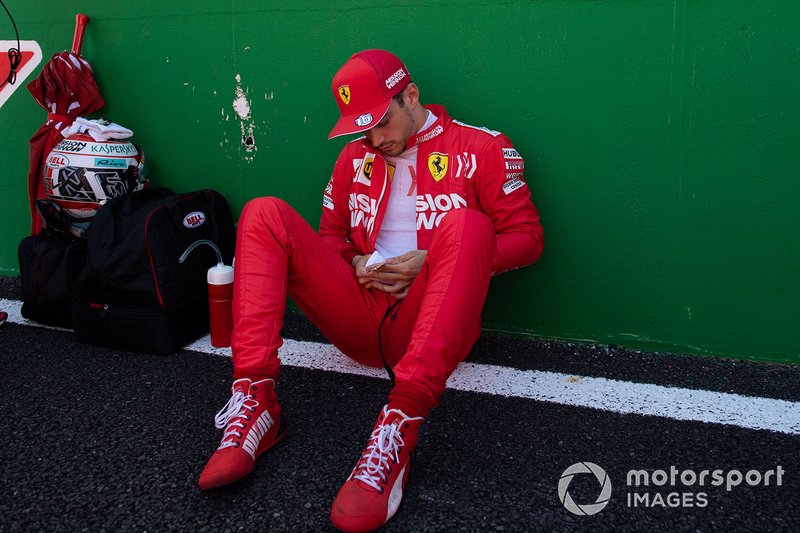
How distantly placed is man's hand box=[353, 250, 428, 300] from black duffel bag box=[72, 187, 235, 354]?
960mm

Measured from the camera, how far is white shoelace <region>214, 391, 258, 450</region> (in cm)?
191

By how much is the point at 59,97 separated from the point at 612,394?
2.98 m

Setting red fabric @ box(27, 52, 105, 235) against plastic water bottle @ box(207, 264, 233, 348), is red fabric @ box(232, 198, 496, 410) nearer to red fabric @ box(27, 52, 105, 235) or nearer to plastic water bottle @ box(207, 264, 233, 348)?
plastic water bottle @ box(207, 264, 233, 348)

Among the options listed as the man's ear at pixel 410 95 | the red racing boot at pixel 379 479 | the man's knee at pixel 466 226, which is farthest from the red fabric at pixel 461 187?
the red racing boot at pixel 379 479

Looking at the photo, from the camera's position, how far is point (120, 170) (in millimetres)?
3258

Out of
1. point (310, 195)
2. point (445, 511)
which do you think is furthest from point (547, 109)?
point (445, 511)

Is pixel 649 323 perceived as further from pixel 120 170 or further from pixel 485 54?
pixel 120 170

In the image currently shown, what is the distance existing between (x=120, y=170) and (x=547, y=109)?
203cm

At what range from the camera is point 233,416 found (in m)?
1.96

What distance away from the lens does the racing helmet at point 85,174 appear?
10.5 ft

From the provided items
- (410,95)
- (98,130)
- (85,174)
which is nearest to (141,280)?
(85,174)

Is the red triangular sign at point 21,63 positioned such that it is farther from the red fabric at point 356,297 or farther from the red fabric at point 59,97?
the red fabric at point 356,297

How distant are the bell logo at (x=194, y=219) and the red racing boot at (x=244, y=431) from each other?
1.21 m

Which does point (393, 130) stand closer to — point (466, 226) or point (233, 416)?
point (466, 226)
